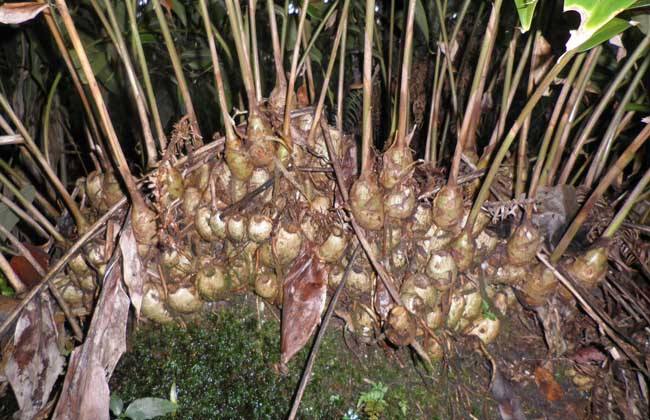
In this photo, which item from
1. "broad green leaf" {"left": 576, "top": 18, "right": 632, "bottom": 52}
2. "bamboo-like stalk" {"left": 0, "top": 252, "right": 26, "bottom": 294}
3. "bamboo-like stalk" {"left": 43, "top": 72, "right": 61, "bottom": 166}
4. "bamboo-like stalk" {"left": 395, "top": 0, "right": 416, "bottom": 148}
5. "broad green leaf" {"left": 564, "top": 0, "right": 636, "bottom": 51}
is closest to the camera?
"broad green leaf" {"left": 564, "top": 0, "right": 636, "bottom": 51}

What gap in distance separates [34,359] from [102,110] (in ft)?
1.55

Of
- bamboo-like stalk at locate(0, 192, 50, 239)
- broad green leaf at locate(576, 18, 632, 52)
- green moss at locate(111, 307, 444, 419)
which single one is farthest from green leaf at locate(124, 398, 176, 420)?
broad green leaf at locate(576, 18, 632, 52)

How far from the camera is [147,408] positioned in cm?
75

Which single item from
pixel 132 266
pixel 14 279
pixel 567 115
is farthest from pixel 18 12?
pixel 567 115

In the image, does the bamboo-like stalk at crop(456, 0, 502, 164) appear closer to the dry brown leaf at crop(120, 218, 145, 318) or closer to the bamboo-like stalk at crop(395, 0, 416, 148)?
the bamboo-like stalk at crop(395, 0, 416, 148)

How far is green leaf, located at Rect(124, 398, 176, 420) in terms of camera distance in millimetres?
750

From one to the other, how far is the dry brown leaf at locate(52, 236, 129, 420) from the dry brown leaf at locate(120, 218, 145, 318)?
0.10 ft

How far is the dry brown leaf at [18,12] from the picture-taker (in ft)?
1.97

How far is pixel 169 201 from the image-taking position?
801 mm

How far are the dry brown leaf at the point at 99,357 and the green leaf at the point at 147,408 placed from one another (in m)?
0.04

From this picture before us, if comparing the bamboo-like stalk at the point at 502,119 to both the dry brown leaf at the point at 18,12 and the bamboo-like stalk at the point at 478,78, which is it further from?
the dry brown leaf at the point at 18,12

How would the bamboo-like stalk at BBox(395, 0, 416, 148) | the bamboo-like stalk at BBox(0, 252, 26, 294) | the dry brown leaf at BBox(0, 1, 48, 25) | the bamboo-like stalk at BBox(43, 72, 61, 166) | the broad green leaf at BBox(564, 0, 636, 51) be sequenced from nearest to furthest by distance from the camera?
the broad green leaf at BBox(564, 0, 636, 51), the dry brown leaf at BBox(0, 1, 48, 25), the bamboo-like stalk at BBox(395, 0, 416, 148), the bamboo-like stalk at BBox(0, 252, 26, 294), the bamboo-like stalk at BBox(43, 72, 61, 166)

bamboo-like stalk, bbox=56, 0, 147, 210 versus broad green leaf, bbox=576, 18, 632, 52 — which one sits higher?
broad green leaf, bbox=576, 18, 632, 52

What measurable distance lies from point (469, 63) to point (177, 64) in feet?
3.36
